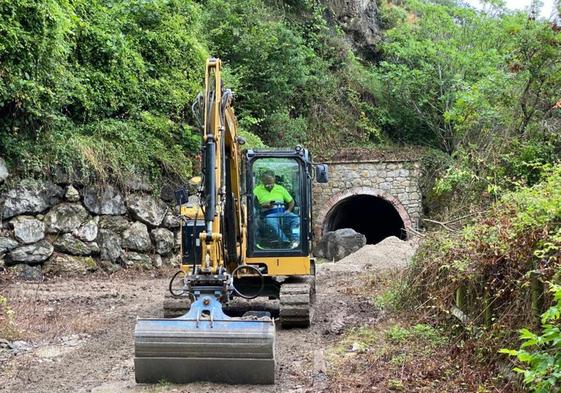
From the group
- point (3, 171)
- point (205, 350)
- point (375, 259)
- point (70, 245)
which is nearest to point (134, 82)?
point (3, 171)

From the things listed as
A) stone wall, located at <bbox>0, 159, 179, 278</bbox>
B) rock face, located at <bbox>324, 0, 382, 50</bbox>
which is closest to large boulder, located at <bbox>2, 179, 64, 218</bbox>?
stone wall, located at <bbox>0, 159, 179, 278</bbox>

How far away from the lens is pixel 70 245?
38.5ft

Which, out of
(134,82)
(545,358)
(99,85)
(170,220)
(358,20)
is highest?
(358,20)

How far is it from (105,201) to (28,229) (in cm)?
176

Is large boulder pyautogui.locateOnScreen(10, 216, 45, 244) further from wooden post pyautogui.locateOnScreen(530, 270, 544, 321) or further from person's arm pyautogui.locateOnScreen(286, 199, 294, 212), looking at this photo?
wooden post pyautogui.locateOnScreen(530, 270, 544, 321)

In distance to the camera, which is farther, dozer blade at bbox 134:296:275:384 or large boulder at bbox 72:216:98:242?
large boulder at bbox 72:216:98:242

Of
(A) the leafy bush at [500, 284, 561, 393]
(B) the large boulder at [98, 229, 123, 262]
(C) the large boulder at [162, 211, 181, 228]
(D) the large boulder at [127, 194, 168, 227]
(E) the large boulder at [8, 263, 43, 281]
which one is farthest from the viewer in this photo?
(C) the large boulder at [162, 211, 181, 228]

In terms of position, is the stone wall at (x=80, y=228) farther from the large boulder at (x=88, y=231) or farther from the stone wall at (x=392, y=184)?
the stone wall at (x=392, y=184)

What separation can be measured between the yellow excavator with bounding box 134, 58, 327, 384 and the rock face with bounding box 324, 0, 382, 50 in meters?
19.1

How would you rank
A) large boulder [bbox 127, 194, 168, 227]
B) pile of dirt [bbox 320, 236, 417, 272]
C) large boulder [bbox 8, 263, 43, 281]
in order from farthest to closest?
pile of dirt [bbox 320, 236, 417, 272], large boulder [bbox 127, 194, 168, 227], large boulder [bbox 8, 263, 43, 281]

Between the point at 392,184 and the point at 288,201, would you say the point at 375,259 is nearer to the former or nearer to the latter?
the point at 392,184

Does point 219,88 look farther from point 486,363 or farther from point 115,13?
point 115,13

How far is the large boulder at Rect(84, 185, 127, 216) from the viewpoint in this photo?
1216cm

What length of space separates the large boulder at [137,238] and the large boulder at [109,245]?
7.2 inches
